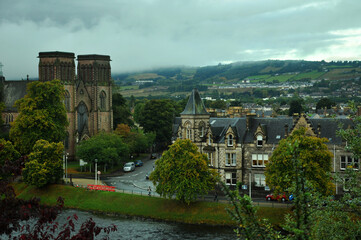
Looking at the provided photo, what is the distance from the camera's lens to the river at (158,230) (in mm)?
53938

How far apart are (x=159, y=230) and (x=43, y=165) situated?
23.9m

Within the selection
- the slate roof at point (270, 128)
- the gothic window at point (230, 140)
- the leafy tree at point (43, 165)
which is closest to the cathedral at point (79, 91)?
the leafy tree at point (43, 165)

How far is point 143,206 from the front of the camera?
6494 centimetres

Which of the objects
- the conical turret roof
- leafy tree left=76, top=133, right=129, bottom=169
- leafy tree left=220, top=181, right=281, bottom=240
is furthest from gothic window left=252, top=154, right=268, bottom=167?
leafy tree left=220, top=181, right=281, bottom=240

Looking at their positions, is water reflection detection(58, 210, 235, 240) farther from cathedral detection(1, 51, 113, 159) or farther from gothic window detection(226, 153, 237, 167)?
cathedral detection(1, 51, 113, 159)

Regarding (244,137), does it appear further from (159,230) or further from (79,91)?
(79,91)

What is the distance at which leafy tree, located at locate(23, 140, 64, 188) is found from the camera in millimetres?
72438

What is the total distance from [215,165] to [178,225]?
46.2 ft

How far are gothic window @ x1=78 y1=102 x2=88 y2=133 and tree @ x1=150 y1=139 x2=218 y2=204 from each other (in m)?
47.0

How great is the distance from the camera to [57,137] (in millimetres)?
84750

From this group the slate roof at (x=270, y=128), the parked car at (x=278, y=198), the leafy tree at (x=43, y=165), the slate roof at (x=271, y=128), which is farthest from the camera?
the leafy tree at (x=43, y=165)

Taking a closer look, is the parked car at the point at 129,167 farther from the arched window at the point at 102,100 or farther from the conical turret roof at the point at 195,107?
the conical turret roof at the point at 195,107

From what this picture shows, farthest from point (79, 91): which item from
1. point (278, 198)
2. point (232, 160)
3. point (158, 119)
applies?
point (278, 198)

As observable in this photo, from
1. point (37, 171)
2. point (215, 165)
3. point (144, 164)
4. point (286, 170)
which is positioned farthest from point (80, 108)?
point (286, 170)
